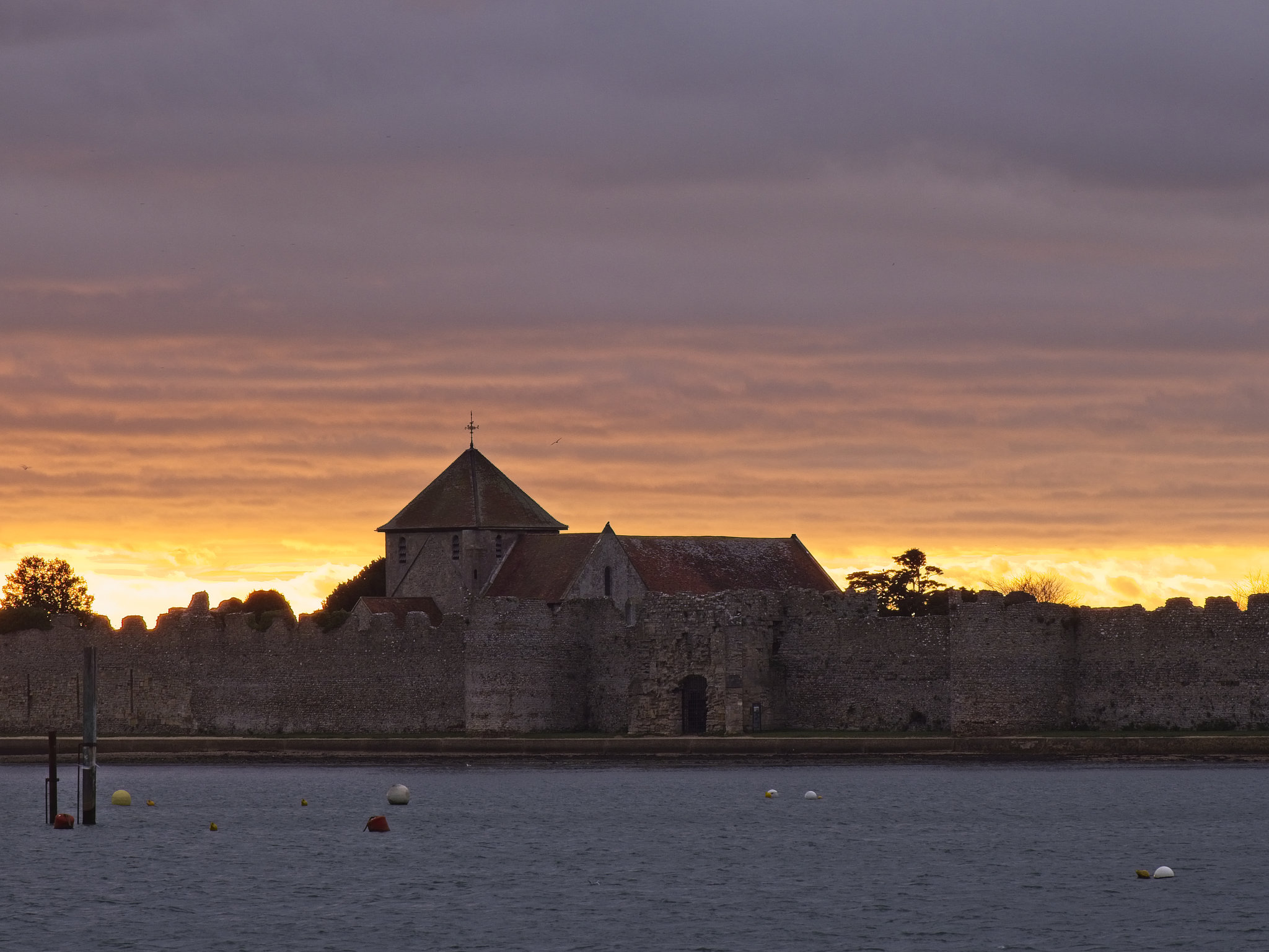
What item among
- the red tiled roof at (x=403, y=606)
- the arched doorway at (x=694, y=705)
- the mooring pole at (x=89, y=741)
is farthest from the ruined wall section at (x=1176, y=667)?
the red tiled roof at (x=403, y=606)

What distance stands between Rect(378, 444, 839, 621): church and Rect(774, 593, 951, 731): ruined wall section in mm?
17936

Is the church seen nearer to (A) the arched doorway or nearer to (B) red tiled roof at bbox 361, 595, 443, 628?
(B) red tiled roof at bbox 361, 595, 443, 628

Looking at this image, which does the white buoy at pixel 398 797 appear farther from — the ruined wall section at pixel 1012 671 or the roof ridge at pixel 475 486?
the roof ridge at pixel 475 486

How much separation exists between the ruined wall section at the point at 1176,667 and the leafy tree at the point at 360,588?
51824 mm

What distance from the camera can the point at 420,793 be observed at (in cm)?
5666

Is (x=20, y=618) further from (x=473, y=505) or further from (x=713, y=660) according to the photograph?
(x=713, y=660)

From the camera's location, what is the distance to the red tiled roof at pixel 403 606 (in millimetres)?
81625

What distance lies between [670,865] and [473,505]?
46.8 m

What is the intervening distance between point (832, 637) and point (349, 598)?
156 ft

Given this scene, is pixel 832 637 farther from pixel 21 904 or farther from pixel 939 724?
pixel 21 904

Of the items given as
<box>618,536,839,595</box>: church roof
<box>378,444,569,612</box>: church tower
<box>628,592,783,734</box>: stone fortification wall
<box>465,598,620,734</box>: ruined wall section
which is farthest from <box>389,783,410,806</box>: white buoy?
<box>378,444,569,612</box>: church tower

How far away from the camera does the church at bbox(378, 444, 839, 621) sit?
82.0 meters

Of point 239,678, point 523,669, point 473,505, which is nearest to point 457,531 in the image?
point 473,505

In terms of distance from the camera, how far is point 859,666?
61.4 metres
